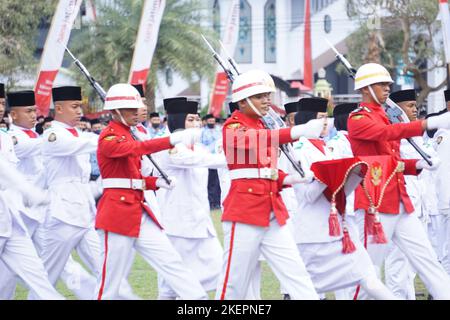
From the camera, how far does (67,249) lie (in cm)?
988

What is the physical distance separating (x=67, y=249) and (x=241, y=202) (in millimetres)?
2413

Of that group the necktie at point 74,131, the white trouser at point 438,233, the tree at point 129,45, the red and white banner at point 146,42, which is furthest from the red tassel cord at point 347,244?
the tree at point 129,45

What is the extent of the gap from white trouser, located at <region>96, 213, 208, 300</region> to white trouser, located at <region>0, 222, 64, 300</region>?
1.63 feet

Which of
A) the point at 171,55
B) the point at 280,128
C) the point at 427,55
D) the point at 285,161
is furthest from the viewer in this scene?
the point at 427,55

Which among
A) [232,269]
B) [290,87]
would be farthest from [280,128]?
[290,87]

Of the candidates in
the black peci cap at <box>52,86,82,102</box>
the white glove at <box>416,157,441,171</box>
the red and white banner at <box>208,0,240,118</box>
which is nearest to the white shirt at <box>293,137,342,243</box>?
the white glove at <box>416,157,441,171</box>

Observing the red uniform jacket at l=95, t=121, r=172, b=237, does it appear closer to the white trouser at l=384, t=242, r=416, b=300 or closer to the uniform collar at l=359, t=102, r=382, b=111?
the uniform collar at l=359, t=102, r=382, b=111

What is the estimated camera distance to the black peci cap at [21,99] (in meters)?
10.3

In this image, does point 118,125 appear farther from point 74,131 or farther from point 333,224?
point 333,224

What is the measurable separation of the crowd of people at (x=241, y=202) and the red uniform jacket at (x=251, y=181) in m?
0.01

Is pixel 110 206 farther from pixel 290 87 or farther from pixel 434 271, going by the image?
pixel 290 87

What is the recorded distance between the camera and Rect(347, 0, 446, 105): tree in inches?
1219

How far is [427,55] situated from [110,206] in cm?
2515

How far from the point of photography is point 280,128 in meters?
8.01
